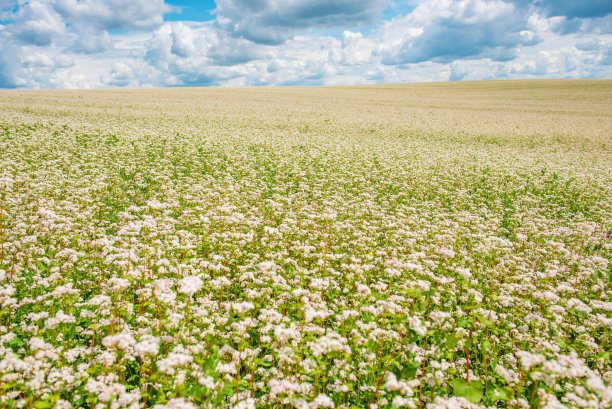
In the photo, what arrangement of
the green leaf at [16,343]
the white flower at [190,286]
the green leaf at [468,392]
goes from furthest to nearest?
the green leaf at [16,343] → the white flower at [190,286] → the green leaf at [468,392]

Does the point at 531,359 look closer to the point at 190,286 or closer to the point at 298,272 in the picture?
the point at 190,286

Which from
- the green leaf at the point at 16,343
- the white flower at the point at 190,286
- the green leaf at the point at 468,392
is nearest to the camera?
the green leaf at the point at 468,392

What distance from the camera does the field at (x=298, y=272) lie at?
358 cm

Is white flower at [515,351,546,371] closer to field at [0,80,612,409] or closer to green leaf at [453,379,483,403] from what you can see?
field at [0,80,612,409]

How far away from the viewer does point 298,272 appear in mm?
6145

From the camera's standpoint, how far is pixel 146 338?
147 inches

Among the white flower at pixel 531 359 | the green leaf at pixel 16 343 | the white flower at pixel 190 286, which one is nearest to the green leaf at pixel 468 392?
the white flower at pixel 531 359

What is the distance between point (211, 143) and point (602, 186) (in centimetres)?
1923

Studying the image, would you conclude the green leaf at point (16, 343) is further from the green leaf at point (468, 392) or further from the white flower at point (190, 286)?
the green leaf at point (468, 392)

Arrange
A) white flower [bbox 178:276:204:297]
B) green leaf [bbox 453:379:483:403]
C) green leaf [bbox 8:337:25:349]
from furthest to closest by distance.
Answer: green leaf [bbox 8:337:25:349] → white flower [bbox 178:276:204:297] → green leaf [bbox 453:379:483:403]

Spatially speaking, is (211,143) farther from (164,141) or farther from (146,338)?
(146,338)

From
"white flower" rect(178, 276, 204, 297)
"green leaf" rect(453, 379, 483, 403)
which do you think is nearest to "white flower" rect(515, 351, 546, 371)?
"green leaf" rect(453, 379, 483, 403)

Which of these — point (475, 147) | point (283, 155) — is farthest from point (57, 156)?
point (475, 147)

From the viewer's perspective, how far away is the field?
3.58 metres
